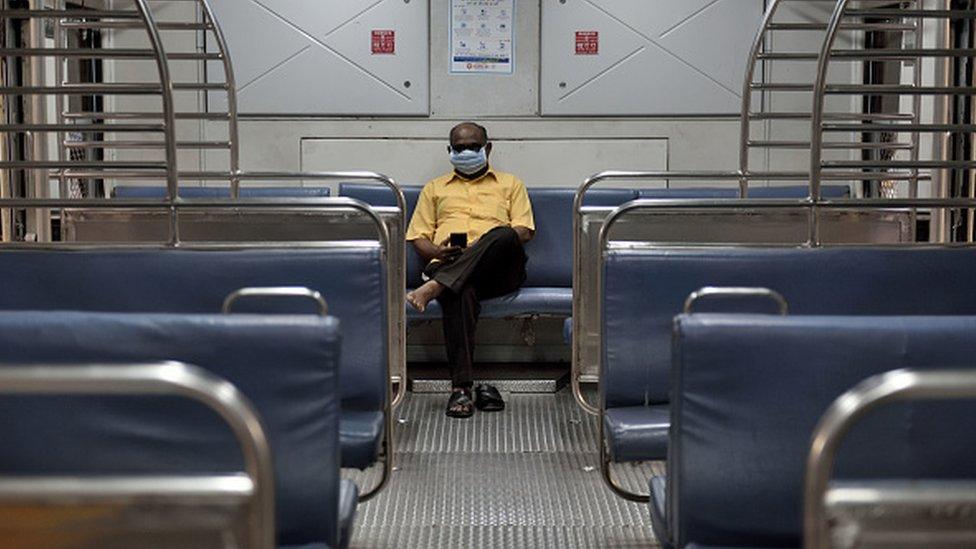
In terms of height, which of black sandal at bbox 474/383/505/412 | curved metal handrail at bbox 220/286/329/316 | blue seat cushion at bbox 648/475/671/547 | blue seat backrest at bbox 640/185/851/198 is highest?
blue seat backrest at bbox 640/185/851/198

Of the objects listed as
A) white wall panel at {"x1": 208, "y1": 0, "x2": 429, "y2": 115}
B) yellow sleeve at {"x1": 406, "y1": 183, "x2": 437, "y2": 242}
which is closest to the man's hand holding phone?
yellow sleeve at {"x1": 406, "y1": 183, "x2": 437, "y2": 242}

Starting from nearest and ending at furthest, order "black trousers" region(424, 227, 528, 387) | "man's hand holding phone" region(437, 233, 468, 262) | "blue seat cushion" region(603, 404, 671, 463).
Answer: "blue seat cushion" region(603, 404, 671, 463) → "black trousers" region(424, 227, 528, 387) → "man's hand holding phone" region(437, 233, 468, 262)

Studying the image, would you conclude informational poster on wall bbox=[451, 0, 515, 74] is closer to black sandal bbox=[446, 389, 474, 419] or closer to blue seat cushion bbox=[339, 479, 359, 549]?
black sandal bbox=[446, 389, 474, 419]

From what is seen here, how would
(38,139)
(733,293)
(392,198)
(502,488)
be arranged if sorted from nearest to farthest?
(733,293) < (502,488) < (38,139) < (392,198)

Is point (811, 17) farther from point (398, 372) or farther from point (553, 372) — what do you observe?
point (398, 372)

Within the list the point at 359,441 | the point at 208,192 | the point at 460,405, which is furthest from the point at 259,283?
the point at 208,192

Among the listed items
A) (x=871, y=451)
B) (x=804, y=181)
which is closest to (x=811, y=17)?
(x=804, y=181)

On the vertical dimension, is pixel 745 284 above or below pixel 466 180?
below

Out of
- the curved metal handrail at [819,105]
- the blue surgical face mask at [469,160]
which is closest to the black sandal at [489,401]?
the blue surgical face mask at [469,160]

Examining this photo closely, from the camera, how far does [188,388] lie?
1.76 m

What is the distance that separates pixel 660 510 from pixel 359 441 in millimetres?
1104

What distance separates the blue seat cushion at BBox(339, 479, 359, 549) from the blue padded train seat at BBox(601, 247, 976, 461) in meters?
1.28

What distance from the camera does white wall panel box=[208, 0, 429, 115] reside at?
27.4 ft

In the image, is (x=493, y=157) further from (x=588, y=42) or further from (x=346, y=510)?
(x=346, y=510)
